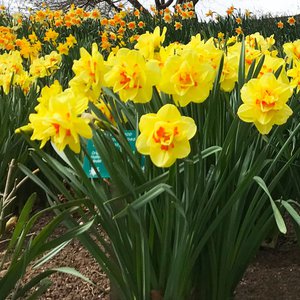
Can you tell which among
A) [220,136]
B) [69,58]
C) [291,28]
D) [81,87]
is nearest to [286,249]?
[220,136]

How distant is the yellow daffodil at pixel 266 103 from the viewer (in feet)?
3.81

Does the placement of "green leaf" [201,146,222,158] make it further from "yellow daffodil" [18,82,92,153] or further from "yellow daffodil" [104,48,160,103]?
"yellow daffodil" [18,82,92,153]

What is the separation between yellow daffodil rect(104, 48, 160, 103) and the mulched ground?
2.06ft

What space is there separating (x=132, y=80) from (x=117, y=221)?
13.4 inches

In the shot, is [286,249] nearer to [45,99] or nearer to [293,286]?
[293,286]

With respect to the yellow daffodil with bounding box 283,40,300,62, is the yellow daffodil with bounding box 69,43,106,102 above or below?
above

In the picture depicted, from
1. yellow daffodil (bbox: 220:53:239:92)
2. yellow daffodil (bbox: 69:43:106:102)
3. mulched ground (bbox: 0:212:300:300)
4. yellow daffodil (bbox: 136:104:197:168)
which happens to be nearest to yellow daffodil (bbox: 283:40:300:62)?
yellow daffodil (bbox: 220:53:239:92)

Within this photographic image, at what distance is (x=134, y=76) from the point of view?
120 cm

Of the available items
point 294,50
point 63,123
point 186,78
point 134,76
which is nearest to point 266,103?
point 186,78

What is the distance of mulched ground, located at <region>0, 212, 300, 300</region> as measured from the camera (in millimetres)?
1680

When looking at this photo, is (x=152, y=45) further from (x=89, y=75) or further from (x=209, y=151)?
(x=209, y=151)

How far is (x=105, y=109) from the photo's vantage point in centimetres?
148

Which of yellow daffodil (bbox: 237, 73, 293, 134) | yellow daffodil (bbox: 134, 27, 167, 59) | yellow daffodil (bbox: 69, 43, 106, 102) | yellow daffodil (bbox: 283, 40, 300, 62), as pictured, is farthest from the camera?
yellow daffodil (bbox: 283, 40, 300, 62)

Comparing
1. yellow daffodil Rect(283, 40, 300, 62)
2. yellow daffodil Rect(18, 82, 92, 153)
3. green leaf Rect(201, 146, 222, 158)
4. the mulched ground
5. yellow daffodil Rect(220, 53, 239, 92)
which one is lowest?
the mulched ground
